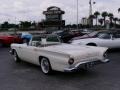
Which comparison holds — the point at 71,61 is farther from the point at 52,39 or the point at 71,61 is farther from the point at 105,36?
the point at 105,36

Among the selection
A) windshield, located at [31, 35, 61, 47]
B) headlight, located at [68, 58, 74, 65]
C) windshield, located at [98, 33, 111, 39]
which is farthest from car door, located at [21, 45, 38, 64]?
windshield, located at [98, 33, 111, 39]

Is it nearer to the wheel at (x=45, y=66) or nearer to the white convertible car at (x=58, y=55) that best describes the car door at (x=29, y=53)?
the white convertible car at (x=58, y=55)

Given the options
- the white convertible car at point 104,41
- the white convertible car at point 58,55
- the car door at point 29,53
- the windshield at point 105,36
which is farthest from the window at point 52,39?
the windshield at point 105,36

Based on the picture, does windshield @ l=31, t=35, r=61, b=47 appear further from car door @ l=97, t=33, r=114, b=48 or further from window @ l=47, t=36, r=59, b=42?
car door @ l=97, t=33, r=114, b=48

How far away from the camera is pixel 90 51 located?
7.54 meters

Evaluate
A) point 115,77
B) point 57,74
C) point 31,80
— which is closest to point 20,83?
point 31,80

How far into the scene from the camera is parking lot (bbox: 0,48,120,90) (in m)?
6.45

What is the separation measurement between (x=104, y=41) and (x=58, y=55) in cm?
682

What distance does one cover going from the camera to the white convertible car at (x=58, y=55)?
7.02 m

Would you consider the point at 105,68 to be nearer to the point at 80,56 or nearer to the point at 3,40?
the point at 80,56

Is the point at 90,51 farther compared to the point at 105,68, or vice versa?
the point at 105,68

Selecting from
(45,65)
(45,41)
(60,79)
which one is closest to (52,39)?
(45,41)

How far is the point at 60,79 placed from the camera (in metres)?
7.32

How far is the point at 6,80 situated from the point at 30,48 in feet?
6.03
